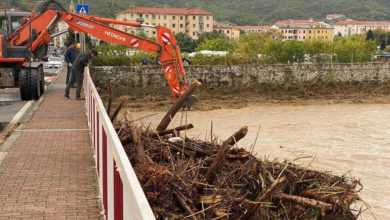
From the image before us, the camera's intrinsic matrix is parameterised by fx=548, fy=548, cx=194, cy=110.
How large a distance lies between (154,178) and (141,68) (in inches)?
891

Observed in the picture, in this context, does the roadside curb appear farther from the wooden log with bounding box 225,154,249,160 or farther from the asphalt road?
the wooden log with bounding box 225,154,249,160

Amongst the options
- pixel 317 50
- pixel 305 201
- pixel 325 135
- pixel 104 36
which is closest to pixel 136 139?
pixel 305 201

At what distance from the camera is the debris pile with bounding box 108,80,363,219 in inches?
225

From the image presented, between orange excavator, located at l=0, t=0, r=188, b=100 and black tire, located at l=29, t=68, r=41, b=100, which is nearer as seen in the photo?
orange excavator, located at l=0, t=0, r=188, b=100

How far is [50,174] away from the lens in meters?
8.01

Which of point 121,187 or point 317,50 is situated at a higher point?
point 317,50

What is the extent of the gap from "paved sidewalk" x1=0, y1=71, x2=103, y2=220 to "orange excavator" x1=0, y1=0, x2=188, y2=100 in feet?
12.9

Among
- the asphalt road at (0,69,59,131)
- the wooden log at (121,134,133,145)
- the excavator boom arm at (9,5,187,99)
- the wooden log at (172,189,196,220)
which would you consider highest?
the excavator boom arm at (9,5,187,99)

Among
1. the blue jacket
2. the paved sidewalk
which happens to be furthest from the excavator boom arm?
the paved sidewalk

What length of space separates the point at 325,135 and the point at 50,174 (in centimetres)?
1196

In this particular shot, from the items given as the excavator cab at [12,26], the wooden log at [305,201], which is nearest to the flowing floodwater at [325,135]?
the wooden log at [305,201]

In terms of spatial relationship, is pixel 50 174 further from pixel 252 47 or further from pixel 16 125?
pixel 252 47


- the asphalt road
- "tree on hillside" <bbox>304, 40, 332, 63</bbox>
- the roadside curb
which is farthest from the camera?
"tree on hillside" <bbox>304, 40, 332, 63</bbox>

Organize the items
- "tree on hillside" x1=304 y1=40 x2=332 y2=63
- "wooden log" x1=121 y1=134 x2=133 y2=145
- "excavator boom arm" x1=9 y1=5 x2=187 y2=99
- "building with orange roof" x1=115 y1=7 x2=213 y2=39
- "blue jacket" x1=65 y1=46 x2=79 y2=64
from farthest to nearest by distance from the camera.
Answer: "building with orange roof" x1=115 y1=7 x2=213 y2=39 → "tree on hillside" x1=304 y1=40 x2=332 y2=63 → "blue jacket" x1=65 y1=46 x2=79 y2=64 → "excavator boom arm" x1=9 y1=5 x2=187 y2=99 → "wooden log" x1=121 y1=134 x2=133 y2=145
